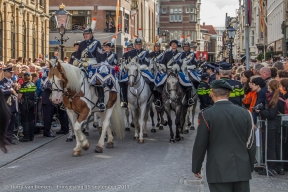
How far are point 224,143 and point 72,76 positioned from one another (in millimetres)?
7174

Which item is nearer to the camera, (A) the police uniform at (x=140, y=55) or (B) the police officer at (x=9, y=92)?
(B) the police officer at (x=9, y=92)

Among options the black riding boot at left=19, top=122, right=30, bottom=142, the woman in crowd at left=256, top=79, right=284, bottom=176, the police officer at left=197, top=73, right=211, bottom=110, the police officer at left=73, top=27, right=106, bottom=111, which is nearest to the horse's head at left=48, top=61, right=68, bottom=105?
the police officer at left=73, top=27, right=106, bottom=111

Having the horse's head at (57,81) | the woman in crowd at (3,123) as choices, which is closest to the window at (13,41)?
the horse's head at (57,81)

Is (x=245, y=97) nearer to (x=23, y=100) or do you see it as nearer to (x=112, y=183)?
(x=112, y=183)

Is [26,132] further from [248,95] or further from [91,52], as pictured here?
[248,95]

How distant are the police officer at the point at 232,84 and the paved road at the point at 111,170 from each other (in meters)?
1.74

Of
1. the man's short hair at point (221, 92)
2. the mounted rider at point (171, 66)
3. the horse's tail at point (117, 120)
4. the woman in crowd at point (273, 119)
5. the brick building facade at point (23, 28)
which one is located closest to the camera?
the man's short hair at point (221, 92)

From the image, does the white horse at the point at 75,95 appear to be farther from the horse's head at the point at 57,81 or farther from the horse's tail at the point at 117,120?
the horse's tail at the point at 117,120

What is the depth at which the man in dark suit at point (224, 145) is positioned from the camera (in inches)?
247

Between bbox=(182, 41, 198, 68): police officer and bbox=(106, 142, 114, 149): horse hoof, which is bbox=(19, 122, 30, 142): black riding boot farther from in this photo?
bbox=(182, 41, 198, 68): police officer

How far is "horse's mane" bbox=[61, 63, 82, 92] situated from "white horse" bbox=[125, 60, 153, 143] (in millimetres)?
1973

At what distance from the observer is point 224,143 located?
631cm

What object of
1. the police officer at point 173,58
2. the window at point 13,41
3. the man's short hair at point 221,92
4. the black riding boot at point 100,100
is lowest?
the black riding boot at point 100,100

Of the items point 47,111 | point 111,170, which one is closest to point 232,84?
point 111,170
